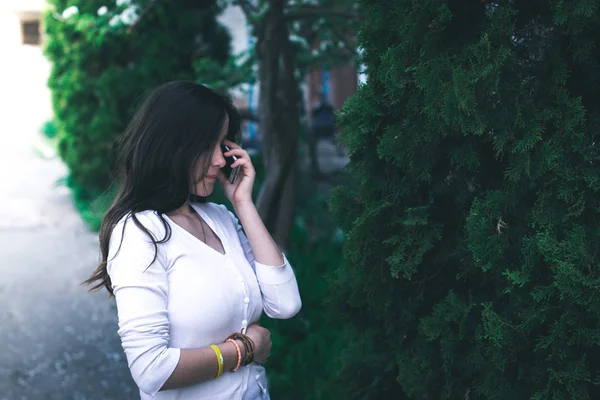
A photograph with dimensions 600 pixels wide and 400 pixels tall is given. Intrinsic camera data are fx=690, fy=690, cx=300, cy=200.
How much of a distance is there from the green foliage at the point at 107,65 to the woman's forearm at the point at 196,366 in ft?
20.8

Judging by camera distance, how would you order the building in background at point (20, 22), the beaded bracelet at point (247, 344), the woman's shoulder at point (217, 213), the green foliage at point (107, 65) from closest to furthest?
1. the beaded bracelet at point (247, 344)
2. the woman's shoulder at point (217, 213)
3. the green foliage at point (107, 65)
4. the building in background at point (20, 22)

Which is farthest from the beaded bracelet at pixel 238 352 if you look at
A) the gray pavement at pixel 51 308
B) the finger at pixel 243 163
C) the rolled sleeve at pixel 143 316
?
the gray pavement at pixel 51 308

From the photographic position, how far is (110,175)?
2527mm

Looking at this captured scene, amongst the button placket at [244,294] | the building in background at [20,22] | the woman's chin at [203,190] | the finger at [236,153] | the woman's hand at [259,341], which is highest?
the finger at [236,153]

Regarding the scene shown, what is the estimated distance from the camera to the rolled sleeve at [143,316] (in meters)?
1.79

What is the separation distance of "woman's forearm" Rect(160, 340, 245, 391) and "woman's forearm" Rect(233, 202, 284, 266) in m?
0.34

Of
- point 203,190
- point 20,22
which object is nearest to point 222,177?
point 203,190

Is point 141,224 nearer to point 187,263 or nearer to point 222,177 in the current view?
point 187,263

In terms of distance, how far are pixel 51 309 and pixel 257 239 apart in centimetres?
423

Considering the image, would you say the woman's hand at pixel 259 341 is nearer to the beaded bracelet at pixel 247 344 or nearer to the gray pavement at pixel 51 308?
the beaded bracelet at pixel 247 344

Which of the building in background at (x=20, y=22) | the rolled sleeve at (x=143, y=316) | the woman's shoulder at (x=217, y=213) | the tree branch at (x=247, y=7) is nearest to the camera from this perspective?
the rolled sleeve at (x=143, y=316)

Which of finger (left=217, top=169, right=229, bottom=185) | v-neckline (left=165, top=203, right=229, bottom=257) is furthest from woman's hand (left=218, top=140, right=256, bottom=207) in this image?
v-neckline (left=165, top=203, right=229, bottom=257)

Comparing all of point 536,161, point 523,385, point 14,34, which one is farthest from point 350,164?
point 14,34

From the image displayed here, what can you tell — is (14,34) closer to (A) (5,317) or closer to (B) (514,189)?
(A) (5,317)
